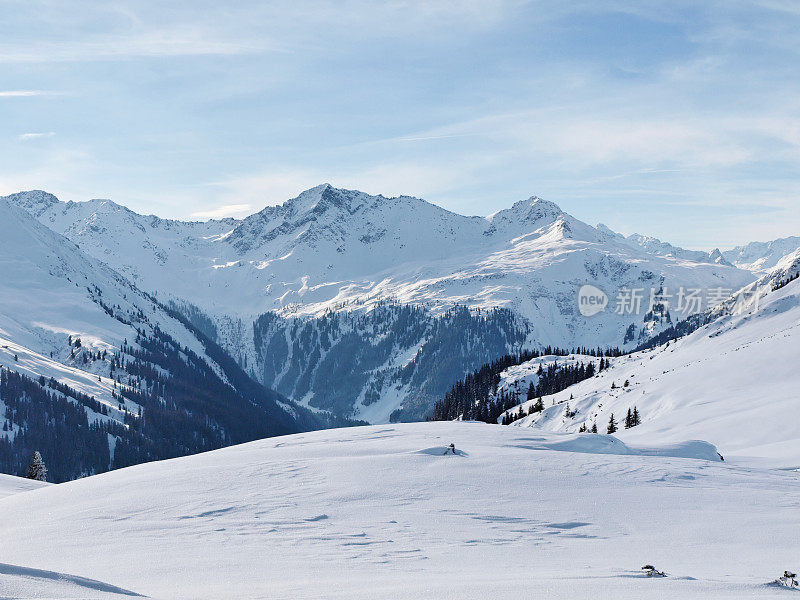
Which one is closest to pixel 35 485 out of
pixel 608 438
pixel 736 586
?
pixel 608 438

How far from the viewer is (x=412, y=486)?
2241cm

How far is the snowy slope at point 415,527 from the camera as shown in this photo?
12.3m

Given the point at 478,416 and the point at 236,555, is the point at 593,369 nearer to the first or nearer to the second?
the point at 478,416

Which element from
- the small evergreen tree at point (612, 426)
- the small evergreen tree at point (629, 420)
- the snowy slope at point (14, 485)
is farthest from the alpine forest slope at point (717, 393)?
the snowy slope at point (14, 485)

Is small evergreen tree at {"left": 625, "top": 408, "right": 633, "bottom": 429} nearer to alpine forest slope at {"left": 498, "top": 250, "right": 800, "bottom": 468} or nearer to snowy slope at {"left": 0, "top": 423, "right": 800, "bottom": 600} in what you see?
alpine forest slope at {"left": 498, "top": 250, "right": 800, "bottom": 468}

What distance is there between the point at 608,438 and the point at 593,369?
449ft

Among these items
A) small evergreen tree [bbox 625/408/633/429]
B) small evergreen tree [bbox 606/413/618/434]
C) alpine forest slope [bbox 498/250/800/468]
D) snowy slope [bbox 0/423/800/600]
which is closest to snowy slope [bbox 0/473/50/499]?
snowy slope [bbox 0/423/800/600]

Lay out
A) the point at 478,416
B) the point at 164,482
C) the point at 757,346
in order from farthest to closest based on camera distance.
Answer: the point at 478,416, the point at 757,346, the point at 164,482

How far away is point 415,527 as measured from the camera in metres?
17.8

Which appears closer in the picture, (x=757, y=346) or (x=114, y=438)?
(x=757, y=346)

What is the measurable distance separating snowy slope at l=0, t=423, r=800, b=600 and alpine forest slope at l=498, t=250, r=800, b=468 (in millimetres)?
17014

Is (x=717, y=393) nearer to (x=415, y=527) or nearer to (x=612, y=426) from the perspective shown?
(x=612, y=426)

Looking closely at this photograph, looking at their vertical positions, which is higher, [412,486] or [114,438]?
[412,486]

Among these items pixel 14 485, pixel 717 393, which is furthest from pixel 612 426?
pixel 14 485
